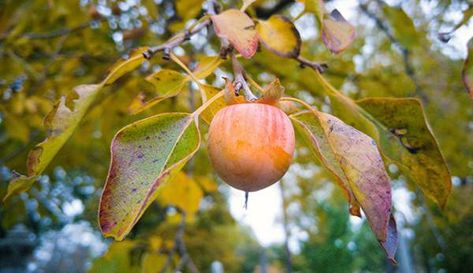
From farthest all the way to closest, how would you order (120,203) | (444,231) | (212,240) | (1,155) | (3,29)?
1. (212,240)
2. (444,231)
3. (1,155)
4. (3,29)
5. (120,203)

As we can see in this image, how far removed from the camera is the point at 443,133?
2.77 meters

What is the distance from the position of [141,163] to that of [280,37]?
0.29m

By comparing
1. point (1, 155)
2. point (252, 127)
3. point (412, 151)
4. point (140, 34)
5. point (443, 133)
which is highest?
point (252, 127)

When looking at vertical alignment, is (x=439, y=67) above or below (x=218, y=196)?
above

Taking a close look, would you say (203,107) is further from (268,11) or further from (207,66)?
(268,11)

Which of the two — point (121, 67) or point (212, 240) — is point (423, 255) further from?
point (121, 67)

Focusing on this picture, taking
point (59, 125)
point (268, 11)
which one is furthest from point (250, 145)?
point (268, 11)

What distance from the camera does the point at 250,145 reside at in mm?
466

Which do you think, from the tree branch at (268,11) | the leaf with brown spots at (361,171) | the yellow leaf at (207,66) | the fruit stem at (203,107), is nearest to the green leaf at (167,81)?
the yellow leaf at (207,66)

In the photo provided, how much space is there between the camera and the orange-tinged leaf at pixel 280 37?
0.61m

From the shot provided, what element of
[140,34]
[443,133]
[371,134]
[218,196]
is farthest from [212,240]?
[371,134]

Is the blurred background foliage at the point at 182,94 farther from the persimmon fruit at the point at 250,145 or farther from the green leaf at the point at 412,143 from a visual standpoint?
the persimmon fruit at the point at 250,145

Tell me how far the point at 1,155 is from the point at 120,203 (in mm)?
2064

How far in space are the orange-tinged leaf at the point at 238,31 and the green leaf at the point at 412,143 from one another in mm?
257
